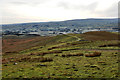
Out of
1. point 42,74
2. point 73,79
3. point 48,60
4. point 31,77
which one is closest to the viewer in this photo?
point 73,79

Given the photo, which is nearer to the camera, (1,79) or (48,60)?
(1,79)

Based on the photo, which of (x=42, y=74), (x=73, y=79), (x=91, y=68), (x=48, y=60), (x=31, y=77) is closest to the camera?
(x=73, y=79)

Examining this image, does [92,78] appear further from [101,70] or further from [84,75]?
[101,70]

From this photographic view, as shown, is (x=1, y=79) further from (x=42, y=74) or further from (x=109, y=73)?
(x=109, y=73)

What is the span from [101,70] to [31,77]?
6.44 meters

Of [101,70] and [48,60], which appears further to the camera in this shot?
[48,60]

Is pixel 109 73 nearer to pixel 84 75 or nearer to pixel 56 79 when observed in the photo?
pixel 84 75

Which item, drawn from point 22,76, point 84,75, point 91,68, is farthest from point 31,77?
point 91,68

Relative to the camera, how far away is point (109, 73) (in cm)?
1220

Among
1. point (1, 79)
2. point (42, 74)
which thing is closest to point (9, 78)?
point (1, 79)

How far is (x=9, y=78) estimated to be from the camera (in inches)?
473

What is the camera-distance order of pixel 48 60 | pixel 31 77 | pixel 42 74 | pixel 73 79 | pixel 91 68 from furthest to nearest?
pixel 48 60, pixel 91 68, pixel 42 74, pixel 31 77, pixel 73 79

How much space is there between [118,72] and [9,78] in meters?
9.41

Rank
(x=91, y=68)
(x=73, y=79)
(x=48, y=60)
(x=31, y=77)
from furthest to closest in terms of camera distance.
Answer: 1. (x=48, y=60)
2. (x=91, y=68)
3. (x=31, y=77)
4. (x=73, y=79)
